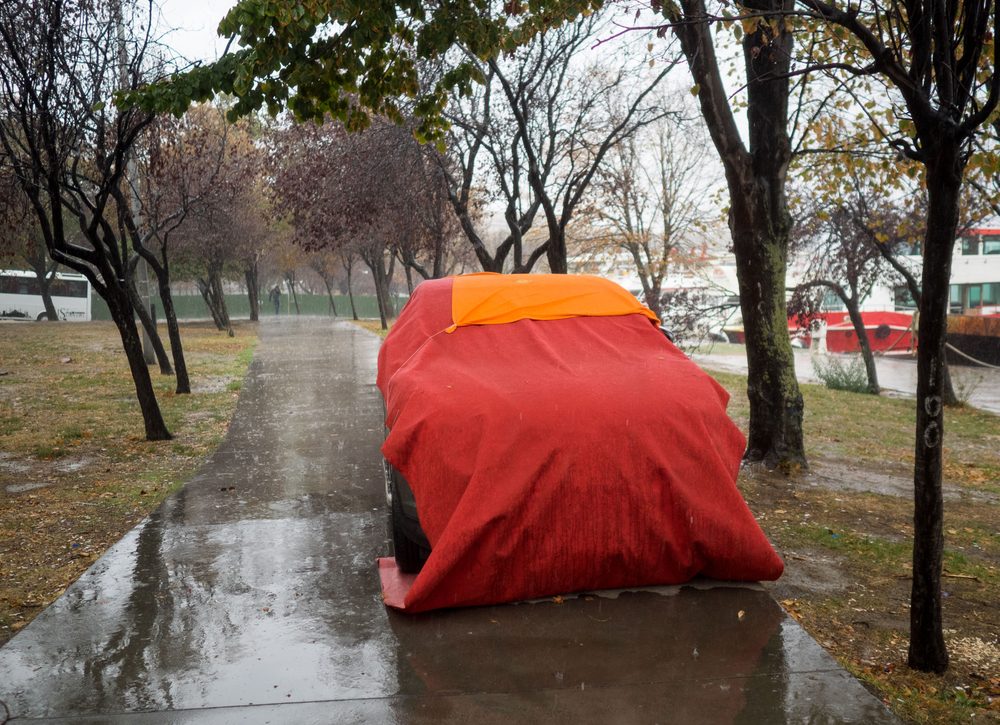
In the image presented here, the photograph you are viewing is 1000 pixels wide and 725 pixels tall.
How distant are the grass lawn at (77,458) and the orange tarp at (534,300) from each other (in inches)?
112

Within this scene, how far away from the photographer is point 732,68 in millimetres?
12133

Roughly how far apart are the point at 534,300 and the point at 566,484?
1.73 metres

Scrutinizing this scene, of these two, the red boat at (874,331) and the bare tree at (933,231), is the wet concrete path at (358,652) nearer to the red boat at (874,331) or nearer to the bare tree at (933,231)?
the bare tree at (933,231)

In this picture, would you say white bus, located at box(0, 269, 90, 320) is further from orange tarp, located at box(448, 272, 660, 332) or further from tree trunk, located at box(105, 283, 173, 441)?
orange tarp, located at box(448, 272, 660, 332)

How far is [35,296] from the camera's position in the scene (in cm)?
4519

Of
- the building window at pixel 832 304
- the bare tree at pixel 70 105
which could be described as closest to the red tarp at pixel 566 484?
the bare tree at pixel 70 105

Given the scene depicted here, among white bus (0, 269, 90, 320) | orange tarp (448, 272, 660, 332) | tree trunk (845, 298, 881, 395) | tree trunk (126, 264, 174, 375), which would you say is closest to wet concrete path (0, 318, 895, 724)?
orange tarp (448, 272, 660, 332)

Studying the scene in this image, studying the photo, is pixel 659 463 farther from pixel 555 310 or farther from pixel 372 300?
pixel 372 300

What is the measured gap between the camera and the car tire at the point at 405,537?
462 cm

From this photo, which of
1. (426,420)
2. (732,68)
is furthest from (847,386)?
(426,420)

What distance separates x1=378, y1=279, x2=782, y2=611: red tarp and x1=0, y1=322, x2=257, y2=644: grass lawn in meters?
2.20

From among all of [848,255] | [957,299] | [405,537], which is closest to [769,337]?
[405,537]

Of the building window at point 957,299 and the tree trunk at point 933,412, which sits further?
the building window at point 957,299

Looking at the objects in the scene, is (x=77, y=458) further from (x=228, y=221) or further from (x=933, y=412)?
(x=228, y=221)
